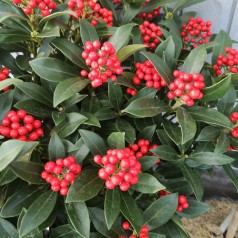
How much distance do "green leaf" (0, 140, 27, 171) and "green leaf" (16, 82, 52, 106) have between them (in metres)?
0.20

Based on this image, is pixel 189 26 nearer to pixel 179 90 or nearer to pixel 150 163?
pixel 179 90

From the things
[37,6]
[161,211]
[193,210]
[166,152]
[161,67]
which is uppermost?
[37,6]

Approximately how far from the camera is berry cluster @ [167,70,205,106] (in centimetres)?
71

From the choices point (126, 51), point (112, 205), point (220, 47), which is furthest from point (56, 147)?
point (220, 47)

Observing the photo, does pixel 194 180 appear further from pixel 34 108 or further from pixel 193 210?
pixel 34 108

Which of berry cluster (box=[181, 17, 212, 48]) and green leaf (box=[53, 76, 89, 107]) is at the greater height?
green leaf (box=[53, 76, 89, 107])

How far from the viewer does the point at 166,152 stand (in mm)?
816

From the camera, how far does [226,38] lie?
1.00 metres

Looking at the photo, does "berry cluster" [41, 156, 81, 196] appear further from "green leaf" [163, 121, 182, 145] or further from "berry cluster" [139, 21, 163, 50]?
"berry cluster" [139, 21, 163, 50]

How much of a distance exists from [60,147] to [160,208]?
0.98 ft

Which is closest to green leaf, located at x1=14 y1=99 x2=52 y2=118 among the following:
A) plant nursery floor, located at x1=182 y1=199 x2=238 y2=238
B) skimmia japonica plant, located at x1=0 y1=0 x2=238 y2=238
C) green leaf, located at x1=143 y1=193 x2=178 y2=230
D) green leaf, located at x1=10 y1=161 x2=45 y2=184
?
skimmia japonica plant, located at x1=0 y1=0 x2=238 y2=238

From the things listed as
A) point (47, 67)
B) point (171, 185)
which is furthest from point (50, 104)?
point (171, 185)

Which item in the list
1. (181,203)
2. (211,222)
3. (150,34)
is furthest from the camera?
(211,222)

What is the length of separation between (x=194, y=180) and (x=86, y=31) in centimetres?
46
